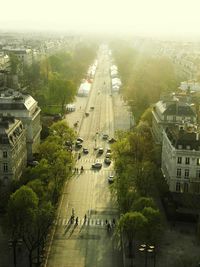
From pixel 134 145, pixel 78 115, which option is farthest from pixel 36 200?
pixel 78 115

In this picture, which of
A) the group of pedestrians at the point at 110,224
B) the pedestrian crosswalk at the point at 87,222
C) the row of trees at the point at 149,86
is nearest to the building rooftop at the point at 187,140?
the group of pedestrians at the point at 110,224

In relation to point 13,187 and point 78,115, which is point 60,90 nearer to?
point 78,115

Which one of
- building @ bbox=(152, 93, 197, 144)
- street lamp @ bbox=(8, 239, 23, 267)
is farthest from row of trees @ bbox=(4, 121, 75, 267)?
building @ bbox=(152, 93, 197, 144)

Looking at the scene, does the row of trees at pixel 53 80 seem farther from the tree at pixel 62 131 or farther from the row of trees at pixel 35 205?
the row of trees at pixel 35 205

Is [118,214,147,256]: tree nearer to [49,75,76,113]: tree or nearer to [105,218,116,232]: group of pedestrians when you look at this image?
[105,218,116,232]: group of pedestrians

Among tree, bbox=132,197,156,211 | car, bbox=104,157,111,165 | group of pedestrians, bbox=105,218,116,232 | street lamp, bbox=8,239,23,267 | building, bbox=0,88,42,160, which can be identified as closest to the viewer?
street lamp, bbox=8,239,23,267

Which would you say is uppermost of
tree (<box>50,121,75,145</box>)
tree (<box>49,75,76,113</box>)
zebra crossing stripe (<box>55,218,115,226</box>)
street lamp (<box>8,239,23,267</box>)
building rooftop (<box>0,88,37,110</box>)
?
building rooftop (<box>0,88,37,110</box>)

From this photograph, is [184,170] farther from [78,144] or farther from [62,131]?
[78,144]

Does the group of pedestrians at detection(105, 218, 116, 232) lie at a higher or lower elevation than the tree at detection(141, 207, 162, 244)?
lower

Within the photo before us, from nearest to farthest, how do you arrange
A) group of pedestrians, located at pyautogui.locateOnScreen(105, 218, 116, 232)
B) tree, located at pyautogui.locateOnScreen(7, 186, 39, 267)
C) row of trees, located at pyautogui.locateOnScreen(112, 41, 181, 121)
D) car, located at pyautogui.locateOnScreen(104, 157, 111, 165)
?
tree, located at pyautogui.locateOnScreen(7, 186, 39, 267) → group of pedestrians, located at pyautogui.locateOnScreen(105, 218, 116, 232) → car, located at pyautogui.locateOnScreen(104, 157, 111, 165) → row of trees, located at pyautogui.locateOnScreen(112, 41, 181, 121)
